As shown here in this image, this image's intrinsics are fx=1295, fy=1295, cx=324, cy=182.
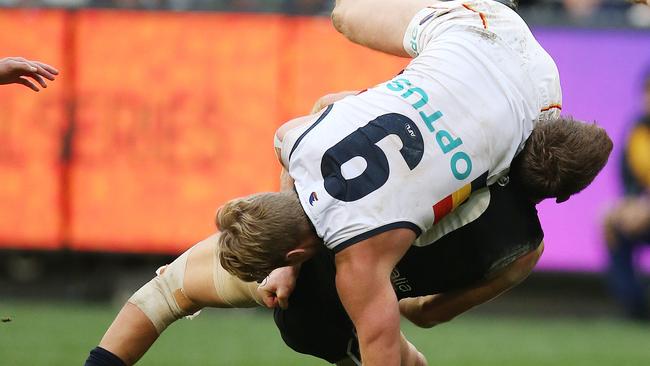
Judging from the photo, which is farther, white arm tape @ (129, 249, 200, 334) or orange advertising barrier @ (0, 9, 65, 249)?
orange advertising barrier @ (0, 9, 65, 249)

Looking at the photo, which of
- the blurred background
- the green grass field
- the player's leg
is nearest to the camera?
the player's leg

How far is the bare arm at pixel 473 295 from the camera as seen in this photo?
4703mm

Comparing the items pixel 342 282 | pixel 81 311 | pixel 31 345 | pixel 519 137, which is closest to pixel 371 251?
pixel 342 282

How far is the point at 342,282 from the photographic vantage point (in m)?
4.09

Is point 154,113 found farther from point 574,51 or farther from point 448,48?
point 448,48

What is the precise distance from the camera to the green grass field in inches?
280

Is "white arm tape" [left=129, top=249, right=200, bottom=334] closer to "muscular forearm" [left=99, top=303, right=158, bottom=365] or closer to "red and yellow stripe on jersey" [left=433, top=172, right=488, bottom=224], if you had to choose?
"muscular forearm" [left=99, top=303, right=158, bottom=365]

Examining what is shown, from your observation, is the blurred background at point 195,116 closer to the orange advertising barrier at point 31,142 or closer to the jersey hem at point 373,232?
the orange advertising barrier at point 31,142

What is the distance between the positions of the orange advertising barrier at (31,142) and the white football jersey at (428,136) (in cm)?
534

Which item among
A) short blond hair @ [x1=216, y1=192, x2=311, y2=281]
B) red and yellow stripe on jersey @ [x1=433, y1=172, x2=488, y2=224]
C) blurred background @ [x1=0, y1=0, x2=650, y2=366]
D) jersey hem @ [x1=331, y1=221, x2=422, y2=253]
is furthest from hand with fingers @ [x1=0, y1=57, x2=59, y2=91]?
blurred background @ [x1=0, y1=0, x2=650, y2=366]

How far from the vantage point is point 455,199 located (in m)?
4.26

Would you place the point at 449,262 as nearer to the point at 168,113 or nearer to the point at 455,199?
the point at 455,199

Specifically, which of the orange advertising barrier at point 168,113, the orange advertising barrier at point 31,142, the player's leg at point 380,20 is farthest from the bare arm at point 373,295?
A: the orange advertising barrier at point 31,142

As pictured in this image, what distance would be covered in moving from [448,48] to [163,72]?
531cm
